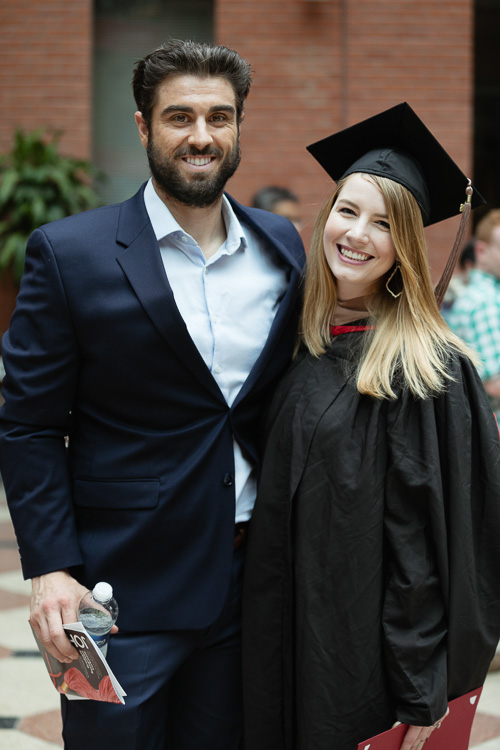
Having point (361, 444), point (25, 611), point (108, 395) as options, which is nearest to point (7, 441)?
point (108, 395)

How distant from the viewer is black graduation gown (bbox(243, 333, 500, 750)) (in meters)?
2.21

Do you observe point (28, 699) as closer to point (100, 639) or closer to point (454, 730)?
point (100, 639)

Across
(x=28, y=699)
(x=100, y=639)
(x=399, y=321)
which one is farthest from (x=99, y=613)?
(x=28, y=699)

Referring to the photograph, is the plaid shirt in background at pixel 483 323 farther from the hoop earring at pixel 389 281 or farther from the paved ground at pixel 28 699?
the hoop earring at pixel 389 281

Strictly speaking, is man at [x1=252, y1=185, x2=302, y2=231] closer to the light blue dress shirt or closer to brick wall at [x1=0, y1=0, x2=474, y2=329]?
brick wall at [x1=0, y1=0, x2=474, y2=329]

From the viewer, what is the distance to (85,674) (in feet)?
6.98

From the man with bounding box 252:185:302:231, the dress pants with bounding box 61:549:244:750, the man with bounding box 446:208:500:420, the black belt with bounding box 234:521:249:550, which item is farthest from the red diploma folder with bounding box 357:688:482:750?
the man with bounding box 252:185:302:231

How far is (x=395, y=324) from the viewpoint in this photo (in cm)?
240

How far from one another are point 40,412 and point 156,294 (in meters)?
0.40

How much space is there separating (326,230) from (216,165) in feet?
1.15

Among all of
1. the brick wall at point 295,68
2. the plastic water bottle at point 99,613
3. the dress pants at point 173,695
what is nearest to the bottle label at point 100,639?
the plastic water bottle at point 99,613

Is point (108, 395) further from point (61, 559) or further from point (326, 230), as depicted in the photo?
point (326, 230)

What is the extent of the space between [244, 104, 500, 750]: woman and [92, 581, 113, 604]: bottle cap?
0.39m

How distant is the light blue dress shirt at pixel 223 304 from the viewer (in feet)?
7.80
